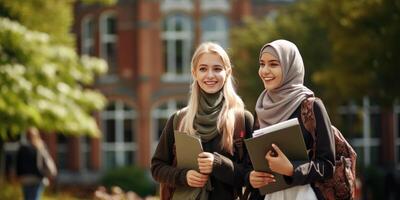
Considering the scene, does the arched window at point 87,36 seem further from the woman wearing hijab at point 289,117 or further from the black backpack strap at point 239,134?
the woman wearing hijab at point 289,117

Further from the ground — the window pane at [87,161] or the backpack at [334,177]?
the backpack at [334,177]

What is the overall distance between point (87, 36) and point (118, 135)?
428 centimetres

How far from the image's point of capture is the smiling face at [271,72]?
16.0 ft

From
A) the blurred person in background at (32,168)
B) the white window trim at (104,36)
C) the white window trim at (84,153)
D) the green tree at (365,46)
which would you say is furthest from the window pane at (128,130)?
the blurred person in background at (32,168)

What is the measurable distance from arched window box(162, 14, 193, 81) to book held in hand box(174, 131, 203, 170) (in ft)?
105

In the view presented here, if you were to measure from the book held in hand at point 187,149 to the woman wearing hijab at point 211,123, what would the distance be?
4 cm

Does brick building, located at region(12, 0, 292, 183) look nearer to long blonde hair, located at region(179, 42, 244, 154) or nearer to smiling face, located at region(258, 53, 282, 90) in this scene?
long blonde hair, located at region(179, 42, 244, 154)

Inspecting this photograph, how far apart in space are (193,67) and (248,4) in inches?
1295

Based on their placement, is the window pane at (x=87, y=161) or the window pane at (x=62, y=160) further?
the window pane at (x=62, y=160)

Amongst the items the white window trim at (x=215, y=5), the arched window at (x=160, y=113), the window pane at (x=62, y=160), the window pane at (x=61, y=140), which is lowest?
the window pane at (x=62, y=160)

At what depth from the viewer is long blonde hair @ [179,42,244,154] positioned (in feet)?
17.3

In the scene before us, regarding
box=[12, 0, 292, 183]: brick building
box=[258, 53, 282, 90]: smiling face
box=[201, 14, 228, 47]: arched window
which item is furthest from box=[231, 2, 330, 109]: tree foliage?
box=[258, 53, 282, 90]: smiling face

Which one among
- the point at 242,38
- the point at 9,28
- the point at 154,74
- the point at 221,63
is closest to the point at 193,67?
the point at 221,63

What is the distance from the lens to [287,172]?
4.75 m
